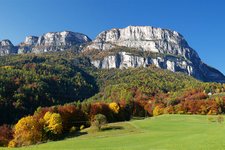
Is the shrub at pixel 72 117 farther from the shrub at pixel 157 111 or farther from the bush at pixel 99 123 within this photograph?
the shrub at pixel 157 111

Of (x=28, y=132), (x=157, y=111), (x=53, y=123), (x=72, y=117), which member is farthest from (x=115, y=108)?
(x=28, y=132)

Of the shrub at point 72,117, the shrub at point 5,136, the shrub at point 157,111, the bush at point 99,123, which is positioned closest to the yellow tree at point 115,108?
the shrub at point 72,117

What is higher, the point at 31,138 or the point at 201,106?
the point at 201,106

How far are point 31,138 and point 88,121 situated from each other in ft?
93.5

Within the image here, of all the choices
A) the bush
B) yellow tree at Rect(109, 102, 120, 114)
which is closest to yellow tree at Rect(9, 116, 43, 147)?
the bush

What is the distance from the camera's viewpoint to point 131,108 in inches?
6590

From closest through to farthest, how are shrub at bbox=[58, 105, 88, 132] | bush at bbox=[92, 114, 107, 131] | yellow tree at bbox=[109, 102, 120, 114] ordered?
bush at bbox=[92, 114, 107, 131] < shrub at bbox=[58, 105, 88, 132] < yellow tree at bbox=[109, 102, 120, 114]

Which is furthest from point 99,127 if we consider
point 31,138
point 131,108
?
point 131,108

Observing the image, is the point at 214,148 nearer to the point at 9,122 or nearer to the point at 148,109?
the point at 148,109

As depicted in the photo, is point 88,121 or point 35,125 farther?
point 88,121

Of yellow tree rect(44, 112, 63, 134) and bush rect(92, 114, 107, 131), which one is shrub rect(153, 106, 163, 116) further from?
bush rect(92, 114, 107, 131)

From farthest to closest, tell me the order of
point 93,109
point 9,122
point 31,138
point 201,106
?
1. point 9,122
2. point 201,106
3. point 93,109
4. point 31,138

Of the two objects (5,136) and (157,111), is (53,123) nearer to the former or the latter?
(5,136)

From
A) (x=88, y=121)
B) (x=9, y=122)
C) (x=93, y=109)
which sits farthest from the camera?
(x=9, y=122)
